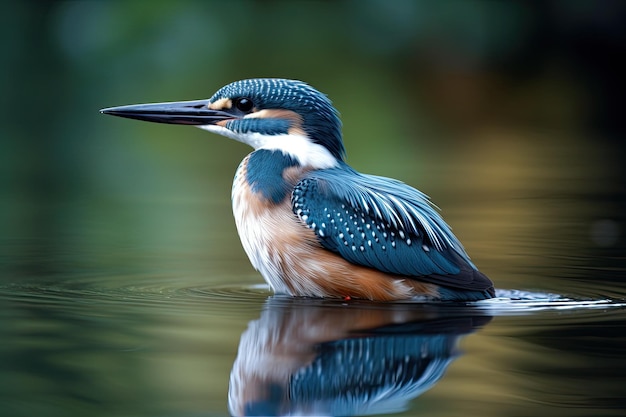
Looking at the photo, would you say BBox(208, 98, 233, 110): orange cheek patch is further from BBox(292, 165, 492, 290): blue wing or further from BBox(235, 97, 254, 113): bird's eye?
BBox(292, 165, 492, 290): blue wing

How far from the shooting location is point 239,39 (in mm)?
22672

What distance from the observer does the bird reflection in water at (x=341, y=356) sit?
422cm

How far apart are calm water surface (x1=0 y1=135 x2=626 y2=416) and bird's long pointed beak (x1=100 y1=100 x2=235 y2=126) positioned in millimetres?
881

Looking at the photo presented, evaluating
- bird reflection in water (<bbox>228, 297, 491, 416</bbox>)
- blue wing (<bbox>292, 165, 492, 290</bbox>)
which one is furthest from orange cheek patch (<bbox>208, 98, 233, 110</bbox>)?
bird reflection in water (<bbox>228, 297, 491, 416</bbox>)

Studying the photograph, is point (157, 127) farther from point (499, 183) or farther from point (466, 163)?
point (499, 183)

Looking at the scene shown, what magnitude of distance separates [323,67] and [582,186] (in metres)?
9.18

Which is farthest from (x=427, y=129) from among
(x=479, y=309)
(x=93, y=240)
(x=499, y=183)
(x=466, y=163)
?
(x=479, y=309)

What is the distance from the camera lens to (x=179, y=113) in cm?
743

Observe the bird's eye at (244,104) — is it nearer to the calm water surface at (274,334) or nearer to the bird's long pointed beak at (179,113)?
the bird's long pointed beak at (179,113)

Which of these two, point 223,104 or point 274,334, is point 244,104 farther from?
→ point 274,334

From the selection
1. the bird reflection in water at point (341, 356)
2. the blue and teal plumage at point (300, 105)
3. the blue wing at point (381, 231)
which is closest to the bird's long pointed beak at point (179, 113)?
the blue and teal plumage at point (300, 105)

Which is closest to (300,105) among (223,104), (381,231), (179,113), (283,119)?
(283,119)

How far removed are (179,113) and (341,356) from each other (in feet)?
9.44

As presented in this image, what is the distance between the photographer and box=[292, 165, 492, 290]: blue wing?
21.6 ft
